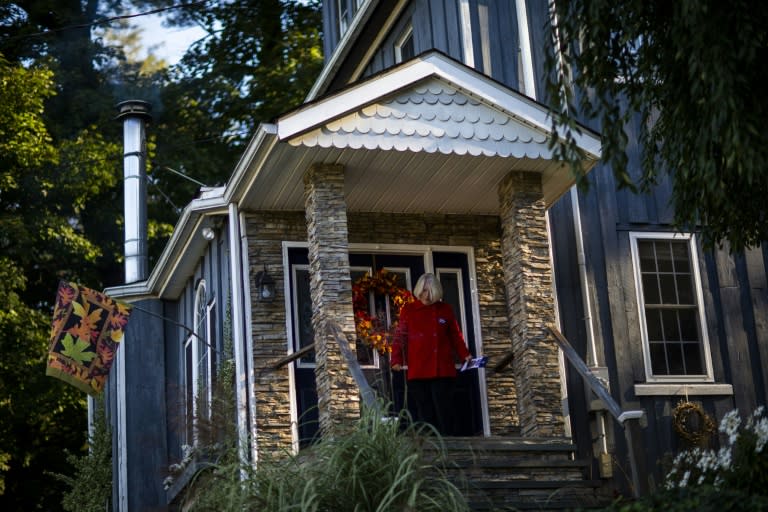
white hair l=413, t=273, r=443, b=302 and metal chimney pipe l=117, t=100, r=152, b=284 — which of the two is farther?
metal chimney pipe l=117, t=100, r=152, b=284

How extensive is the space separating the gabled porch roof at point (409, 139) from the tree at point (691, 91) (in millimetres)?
1991

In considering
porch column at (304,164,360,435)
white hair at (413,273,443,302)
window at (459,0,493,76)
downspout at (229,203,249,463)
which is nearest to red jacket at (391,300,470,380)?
white hair at (413,273,443,302)

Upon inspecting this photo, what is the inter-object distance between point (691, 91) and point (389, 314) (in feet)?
18.2

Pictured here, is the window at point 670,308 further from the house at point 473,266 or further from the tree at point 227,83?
the tree at point 227,83

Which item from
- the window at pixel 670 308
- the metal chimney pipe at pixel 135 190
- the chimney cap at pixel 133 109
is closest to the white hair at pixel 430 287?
the window at pixel 670 308

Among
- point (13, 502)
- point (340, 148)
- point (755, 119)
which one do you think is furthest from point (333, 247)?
point (13, 502)

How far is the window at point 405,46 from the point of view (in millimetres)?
16484

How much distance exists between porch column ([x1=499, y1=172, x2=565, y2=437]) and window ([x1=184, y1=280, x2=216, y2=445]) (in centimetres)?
327

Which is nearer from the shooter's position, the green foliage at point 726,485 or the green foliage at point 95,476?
the green foliage at point 726,485

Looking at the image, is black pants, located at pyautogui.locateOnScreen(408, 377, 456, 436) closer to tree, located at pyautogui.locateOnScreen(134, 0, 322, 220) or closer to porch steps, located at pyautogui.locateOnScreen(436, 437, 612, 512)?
porch steps, located at pyautogui.locateOnScreen(436, 437, 612, 512)

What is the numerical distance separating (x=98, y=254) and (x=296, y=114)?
43.3 ft

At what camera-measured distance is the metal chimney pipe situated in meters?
18.7

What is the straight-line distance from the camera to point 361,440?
849cm

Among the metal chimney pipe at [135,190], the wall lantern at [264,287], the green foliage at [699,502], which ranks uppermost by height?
the metal chimney pipe at [135,190]
